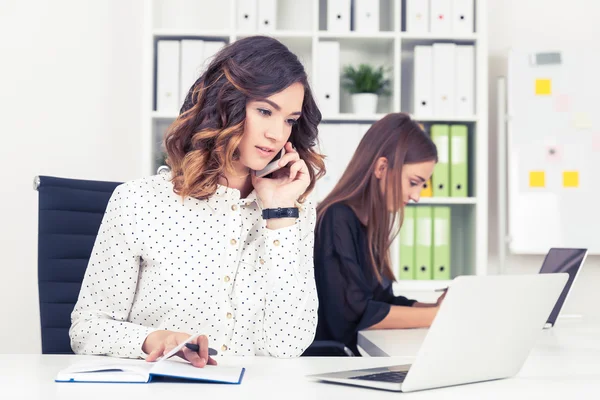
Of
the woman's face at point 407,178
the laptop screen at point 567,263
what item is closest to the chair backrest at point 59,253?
→ the woman's face at point 407,178

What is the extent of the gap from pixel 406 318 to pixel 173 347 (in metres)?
0.99

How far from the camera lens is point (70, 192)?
6.11 ft

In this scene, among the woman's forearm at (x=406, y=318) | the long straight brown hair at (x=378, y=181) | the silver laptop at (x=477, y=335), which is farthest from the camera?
the long straight brown hair at (x=378, y=181)

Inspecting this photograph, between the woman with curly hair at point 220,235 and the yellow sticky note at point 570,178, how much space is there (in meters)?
2.22

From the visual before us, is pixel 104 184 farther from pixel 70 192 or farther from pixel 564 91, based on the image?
pixel 564 91

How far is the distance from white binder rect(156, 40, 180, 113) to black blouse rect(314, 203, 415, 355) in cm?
133

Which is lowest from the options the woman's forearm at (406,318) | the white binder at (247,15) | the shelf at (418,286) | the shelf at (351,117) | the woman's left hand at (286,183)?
the shelf at (418,286)

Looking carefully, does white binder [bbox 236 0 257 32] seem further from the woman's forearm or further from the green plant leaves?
the woman's forearm

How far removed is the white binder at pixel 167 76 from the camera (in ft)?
10.7

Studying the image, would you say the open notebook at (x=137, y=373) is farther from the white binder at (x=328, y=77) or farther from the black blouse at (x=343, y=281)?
the white binder at (x=328, y=77)

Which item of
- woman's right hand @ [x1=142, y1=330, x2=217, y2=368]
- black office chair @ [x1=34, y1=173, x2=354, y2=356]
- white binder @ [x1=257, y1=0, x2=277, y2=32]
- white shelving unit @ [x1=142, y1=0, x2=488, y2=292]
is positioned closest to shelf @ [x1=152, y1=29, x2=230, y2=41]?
white shelving unit @ [x1=142, y1=0, x2=488, y2=292]

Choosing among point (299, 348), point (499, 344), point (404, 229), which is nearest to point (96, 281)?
point (299, 348)

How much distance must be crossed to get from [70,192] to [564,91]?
97.6 inches

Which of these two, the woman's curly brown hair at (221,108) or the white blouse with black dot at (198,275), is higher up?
the woman's curly brown hair at (221,108)
